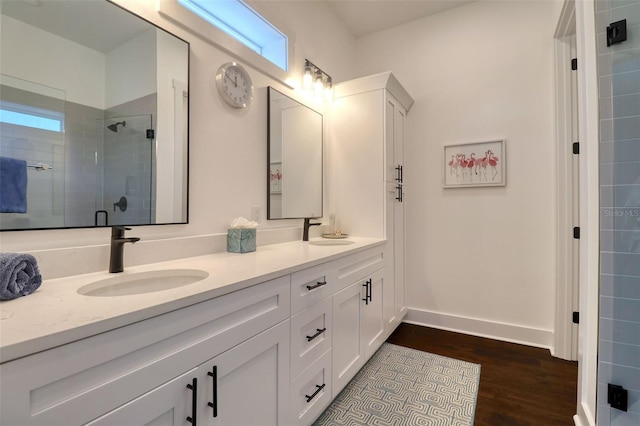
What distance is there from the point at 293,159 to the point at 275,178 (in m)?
0.26

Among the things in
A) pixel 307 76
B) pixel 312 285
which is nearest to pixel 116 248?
pixel 312 285

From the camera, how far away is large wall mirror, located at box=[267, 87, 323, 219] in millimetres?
2004

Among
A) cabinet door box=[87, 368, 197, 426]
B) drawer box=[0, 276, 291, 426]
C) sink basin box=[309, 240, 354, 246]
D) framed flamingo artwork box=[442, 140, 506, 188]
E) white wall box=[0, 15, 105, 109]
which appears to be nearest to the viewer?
drawer box=[0, 276, 291, 426]

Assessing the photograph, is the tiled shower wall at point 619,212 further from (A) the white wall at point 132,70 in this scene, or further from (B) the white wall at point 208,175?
(A) the white wall at point 132,70

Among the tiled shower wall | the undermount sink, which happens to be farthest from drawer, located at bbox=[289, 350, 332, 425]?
the tiled shower wall

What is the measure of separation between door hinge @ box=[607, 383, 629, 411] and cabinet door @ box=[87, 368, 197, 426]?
1.72 meters

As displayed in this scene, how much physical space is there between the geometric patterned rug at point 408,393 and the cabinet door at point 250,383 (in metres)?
0.53

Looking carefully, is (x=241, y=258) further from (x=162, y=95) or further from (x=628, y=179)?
(x=628, y=179)

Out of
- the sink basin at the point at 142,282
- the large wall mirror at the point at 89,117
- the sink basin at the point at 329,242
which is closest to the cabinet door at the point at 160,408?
the sink basin at the point at 142,282

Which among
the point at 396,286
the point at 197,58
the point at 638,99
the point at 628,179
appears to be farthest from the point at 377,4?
the point at 396,286

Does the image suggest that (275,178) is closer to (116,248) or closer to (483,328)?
(116,248)

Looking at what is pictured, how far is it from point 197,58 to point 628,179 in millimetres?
2077

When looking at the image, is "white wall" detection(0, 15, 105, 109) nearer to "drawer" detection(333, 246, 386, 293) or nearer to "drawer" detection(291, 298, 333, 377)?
"drawer" detection(291, 298, 333, 377)

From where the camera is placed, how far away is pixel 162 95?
1327mm
